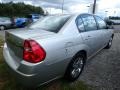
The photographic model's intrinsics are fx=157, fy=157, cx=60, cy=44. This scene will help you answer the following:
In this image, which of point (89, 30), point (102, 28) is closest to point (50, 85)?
point (89, 30)

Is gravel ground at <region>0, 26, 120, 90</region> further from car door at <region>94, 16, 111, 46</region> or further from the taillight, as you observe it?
the taillight

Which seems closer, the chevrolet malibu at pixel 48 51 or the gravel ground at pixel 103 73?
the chevrolet malibu at pixel 48 51

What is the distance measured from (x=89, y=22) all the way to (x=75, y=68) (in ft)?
4.59

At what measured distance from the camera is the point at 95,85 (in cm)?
355

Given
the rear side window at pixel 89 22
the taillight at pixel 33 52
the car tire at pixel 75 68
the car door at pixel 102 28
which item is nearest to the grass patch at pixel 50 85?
the car tire at pixel 75 68

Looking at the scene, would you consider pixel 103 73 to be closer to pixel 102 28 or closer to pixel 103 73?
pixel 103 73

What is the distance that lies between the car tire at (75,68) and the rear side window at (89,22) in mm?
772

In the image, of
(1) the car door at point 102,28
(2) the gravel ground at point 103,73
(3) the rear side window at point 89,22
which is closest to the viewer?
(2) the gravel ground at point 103,73

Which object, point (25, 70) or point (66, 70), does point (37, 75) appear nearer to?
point (25, 70)

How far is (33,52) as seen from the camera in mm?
2523

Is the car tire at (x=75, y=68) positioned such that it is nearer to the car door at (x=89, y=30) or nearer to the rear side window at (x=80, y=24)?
the car door at (x=89, y=30)

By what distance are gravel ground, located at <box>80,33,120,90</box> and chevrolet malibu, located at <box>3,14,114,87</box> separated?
0.41 metres

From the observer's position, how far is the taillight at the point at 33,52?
2525 mm

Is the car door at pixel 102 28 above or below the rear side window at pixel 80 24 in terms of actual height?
below
